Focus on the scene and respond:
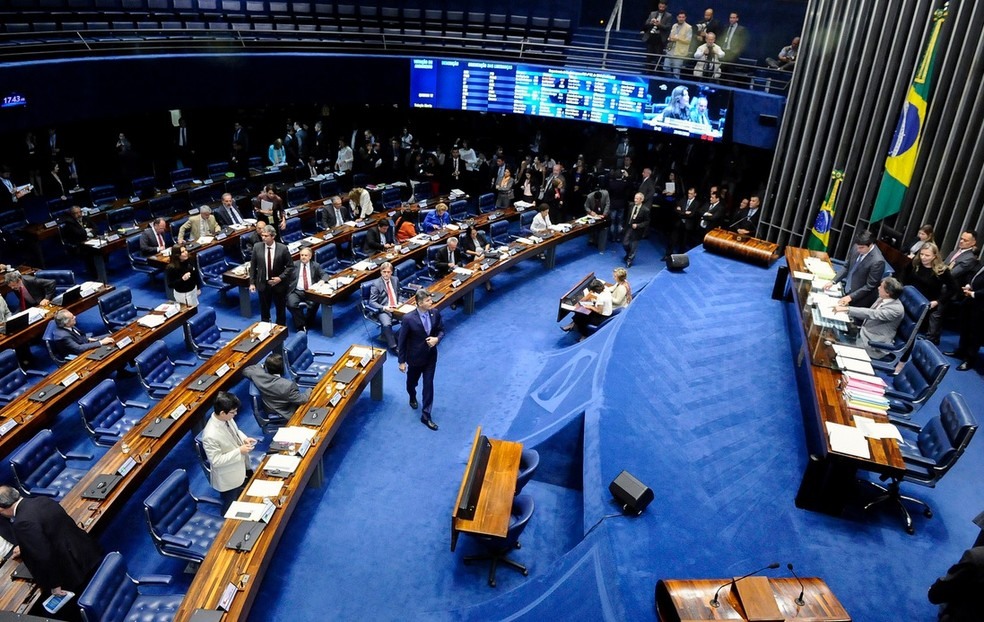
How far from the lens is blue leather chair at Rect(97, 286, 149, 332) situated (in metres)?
9.13

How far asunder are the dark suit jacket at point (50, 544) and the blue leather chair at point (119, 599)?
233mm

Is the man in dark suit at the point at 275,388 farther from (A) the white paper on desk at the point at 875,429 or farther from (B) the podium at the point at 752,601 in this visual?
(A) the white paper on desk at the point at 875,429

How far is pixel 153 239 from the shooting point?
11039 millimetres

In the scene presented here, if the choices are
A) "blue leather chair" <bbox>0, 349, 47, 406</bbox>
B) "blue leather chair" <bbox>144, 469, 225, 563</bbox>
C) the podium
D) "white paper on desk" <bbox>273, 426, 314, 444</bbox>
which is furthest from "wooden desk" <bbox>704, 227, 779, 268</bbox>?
"blue leather chair" <bbox>0, 349, 47, 406</bbox>

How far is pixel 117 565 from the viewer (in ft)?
16.6

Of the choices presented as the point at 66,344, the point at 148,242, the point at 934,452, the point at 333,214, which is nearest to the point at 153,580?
the point at 66,344

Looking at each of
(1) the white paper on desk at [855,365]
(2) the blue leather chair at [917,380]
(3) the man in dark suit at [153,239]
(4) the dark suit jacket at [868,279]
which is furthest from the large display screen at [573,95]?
(1) the white paper on desk at [855,365]

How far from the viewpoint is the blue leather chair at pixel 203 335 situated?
→ 866 centimetres

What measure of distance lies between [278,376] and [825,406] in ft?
17.8

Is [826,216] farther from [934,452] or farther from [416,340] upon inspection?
[416,340]

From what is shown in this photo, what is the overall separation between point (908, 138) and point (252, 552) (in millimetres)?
10037

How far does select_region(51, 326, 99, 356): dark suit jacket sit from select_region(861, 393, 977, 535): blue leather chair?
8521 mm

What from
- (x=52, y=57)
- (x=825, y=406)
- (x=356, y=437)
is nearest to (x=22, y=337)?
(x=356, y=437)

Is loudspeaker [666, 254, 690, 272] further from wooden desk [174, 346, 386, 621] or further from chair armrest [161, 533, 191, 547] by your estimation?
chair armrest [161, 533, 191, 547]
